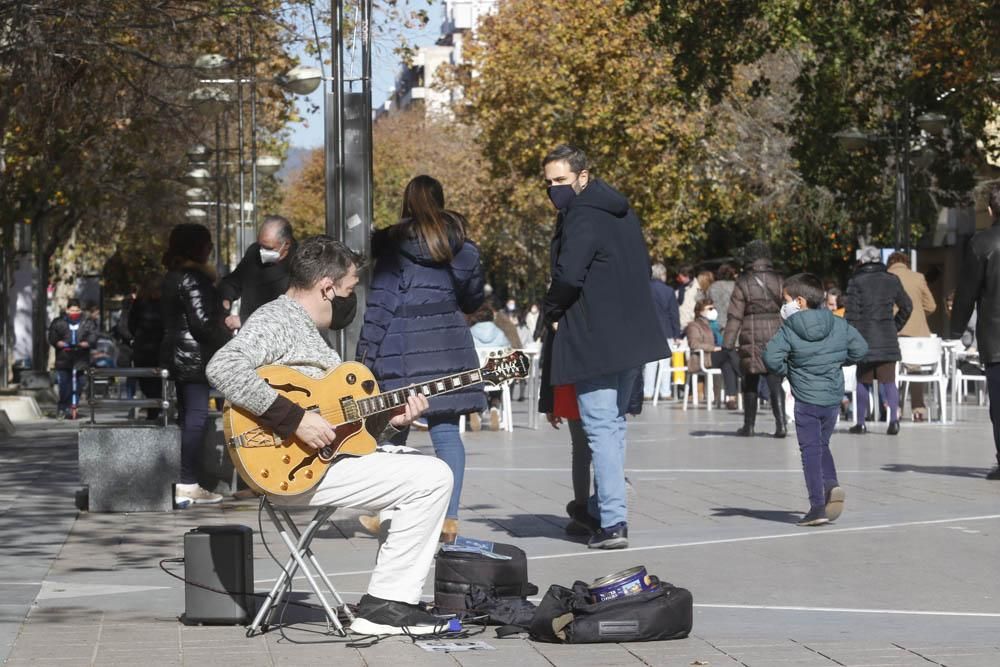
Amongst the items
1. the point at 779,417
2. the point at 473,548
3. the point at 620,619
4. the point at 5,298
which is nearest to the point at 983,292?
the point at 779,417

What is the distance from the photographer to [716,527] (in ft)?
34.9

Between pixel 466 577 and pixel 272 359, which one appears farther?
pixel 466 577

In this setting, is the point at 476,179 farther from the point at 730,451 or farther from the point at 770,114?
the point at 730,451

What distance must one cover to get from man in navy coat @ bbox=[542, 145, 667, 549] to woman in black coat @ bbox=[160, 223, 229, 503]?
329 cm

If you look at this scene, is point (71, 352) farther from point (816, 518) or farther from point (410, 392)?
point (410, 392)

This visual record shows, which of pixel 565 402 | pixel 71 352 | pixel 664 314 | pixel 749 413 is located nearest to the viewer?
pixel 565 402

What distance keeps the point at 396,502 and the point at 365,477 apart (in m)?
0.15

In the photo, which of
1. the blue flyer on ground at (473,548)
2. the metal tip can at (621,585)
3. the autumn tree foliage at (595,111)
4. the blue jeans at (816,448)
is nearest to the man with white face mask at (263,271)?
the blue jeans at (816,448)

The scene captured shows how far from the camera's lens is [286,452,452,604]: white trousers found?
6.91 metres

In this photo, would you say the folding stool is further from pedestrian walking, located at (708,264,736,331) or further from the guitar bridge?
pedestrian walking, located at (708,264,736,331)

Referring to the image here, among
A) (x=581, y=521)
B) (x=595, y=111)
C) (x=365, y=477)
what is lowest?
(x=581, y=521)

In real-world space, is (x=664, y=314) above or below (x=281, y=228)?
below

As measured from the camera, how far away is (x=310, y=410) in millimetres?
6906

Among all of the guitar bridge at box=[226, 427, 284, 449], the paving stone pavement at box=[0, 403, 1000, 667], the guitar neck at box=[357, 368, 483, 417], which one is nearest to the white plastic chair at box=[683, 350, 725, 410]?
the paving stone pavement at box=[0, 403, 1000, 667]
